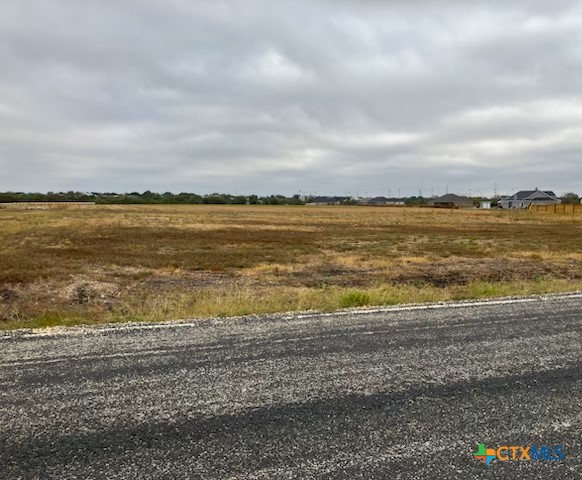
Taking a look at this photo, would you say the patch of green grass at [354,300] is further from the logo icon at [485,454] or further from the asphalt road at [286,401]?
the logo icon at [485,454]

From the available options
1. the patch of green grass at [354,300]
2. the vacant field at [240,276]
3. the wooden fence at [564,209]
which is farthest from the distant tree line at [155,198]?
the patch of green grass at [354,300]

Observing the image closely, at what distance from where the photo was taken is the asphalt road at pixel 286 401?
2574 mm

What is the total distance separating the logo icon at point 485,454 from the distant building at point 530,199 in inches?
5107

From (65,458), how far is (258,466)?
1.23 m

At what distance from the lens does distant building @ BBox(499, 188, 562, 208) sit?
116762 mm

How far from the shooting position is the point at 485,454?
270 centimetres

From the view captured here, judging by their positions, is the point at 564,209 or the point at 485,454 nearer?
the point at 485,454

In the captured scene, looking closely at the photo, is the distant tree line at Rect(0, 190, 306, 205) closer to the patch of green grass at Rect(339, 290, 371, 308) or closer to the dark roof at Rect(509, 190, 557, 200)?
the dark roof at Rect(509, 190, 557, 200)

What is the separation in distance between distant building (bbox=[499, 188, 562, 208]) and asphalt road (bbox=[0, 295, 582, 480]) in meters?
128

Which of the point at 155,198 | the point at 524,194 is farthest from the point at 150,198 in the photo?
the point at 524,194

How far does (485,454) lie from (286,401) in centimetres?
147

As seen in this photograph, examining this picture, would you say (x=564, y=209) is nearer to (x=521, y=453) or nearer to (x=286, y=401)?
(x=521, y=453)

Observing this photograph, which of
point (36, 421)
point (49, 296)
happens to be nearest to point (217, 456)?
point (36, 421)

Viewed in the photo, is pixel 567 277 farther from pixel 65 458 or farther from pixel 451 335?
pixel 65 458
